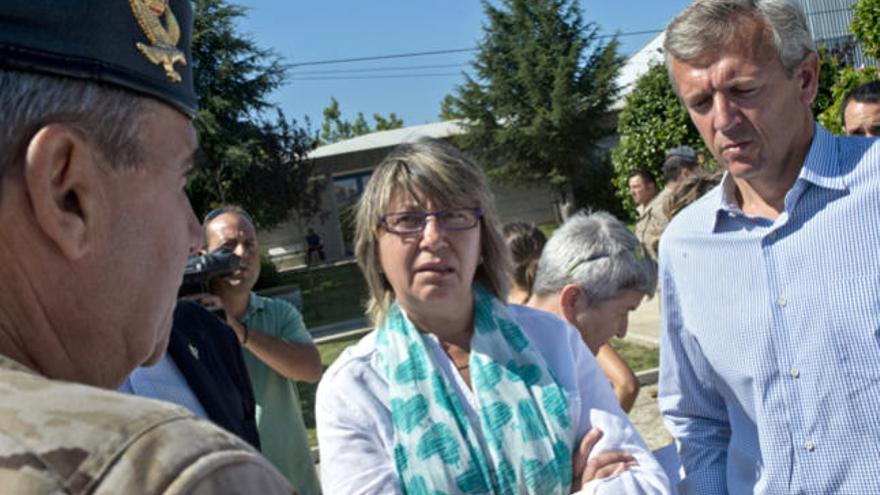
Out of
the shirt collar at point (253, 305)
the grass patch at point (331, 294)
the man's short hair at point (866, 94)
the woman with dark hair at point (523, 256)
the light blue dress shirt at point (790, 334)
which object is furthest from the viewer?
the grass patch at point (331, 294)

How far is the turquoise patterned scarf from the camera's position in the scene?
2332mm

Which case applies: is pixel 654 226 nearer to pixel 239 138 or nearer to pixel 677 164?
pixel 677 164

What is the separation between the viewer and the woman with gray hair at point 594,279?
323 cm

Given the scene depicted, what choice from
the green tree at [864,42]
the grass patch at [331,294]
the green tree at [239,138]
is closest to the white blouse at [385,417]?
the green tree at [864,42]

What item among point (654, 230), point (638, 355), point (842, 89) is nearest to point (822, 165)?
point (654, 230)

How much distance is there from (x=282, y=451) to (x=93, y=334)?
9.01 feet

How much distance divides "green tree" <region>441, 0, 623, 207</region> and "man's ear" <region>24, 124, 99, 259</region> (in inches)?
1515

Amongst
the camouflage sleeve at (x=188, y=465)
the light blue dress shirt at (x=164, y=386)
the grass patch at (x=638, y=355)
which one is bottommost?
the grass patch at (x=638, y=355)

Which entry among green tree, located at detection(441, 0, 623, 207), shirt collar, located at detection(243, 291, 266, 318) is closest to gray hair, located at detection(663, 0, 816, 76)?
shirt collar, located at detection(243, 291, 266, 318)

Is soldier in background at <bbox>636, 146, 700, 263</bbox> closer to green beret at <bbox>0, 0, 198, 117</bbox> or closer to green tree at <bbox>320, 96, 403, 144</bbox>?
green beret at <bbox>0, 0, 198, 117</bbox>

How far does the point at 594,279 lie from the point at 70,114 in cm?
249

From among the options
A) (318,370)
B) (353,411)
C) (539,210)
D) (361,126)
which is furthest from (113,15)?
(361,126)

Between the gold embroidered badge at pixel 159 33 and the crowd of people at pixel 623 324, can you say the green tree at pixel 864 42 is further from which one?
the gold embroidered badge at pixel 159 33

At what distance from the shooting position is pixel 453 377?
8.45ft
